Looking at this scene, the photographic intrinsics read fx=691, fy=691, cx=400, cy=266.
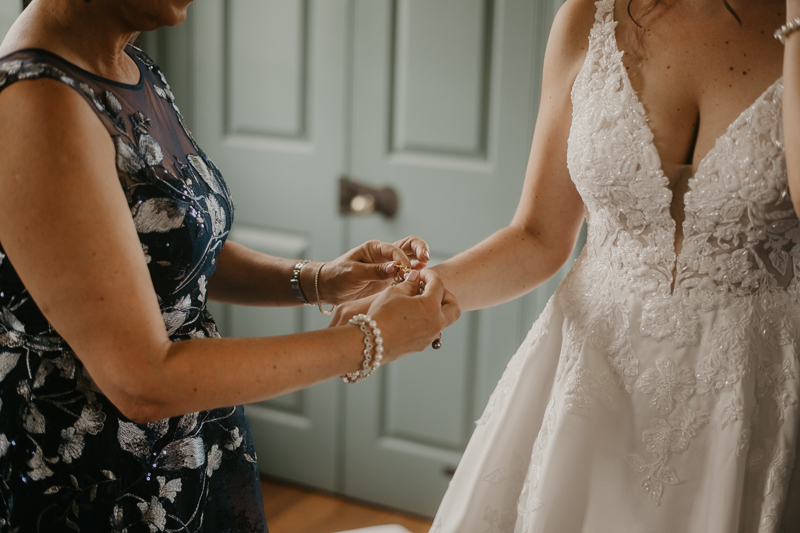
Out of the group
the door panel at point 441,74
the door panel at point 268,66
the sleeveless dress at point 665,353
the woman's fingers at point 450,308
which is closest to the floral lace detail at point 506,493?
the sleeveless dress at point 665,353

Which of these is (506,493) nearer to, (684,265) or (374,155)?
(684,265)

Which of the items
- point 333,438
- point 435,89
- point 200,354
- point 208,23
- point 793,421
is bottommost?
point 333,438

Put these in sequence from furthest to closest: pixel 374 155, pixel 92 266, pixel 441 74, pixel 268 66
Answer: pixel 268 66 → pixel 374 155 → pixel 441 74 → pixel 92 266

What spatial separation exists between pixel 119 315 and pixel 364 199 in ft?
5.25

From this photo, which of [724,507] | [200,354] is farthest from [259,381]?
[724,507]

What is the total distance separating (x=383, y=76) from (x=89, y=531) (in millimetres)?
1660

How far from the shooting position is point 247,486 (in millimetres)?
1078

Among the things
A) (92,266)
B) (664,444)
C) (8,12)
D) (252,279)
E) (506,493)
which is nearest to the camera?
(92,266)

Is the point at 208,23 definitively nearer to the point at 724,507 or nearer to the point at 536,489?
the point at 536,489

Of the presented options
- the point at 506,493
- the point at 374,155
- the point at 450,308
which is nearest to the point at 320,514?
the point at 374,155

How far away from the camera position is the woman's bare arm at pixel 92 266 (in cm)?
73

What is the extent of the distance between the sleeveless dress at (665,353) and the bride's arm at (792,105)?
5cm

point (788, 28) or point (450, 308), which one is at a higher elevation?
point (788, 28)

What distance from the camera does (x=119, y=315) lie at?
757mm
